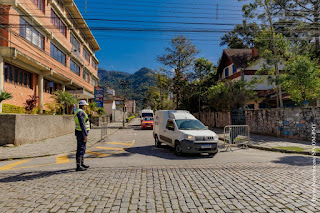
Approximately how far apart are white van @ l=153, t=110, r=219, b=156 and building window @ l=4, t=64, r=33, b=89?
44.0 ft

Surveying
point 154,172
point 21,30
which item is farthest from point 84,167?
point 21,30

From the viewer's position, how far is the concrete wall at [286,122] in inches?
523

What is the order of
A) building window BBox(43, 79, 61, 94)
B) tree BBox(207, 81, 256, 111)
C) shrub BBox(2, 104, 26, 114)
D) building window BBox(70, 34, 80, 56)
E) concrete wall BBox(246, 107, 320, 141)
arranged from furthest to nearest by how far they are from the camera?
building window BBox(70, 34, 80, 56) < building window BBox(43, 79, 61, 94) < tree BBox(207, 81, 256, 111) < shrub BBox(2, 104, 26, 114) < concrete wall BBox(246, 107, 320, 141)

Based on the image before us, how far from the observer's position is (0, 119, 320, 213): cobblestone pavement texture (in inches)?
144

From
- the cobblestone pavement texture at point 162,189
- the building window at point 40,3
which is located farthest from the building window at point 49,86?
the cobblestone pavement texture at point 162,189

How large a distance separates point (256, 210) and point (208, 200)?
0.82 meters

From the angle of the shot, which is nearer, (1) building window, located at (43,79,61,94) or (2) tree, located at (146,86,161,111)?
(1) building window, located at (43,79,61,94)

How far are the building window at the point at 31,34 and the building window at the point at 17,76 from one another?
290 centimetres

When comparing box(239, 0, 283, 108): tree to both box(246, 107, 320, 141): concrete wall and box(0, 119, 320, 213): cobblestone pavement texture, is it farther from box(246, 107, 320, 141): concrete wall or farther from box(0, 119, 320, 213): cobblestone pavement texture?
box(0, 119, 320, 213): cobblestone pavement texture

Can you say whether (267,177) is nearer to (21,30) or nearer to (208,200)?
(208,200)

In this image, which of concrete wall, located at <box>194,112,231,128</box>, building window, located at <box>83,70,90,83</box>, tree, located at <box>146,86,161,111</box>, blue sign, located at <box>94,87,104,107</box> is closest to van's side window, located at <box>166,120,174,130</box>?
concrete wall, located at <box>194,112,231,128</box>

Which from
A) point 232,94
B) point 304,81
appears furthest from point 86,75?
point 304,81

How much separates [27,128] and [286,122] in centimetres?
1660

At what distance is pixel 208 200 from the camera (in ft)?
12.9
